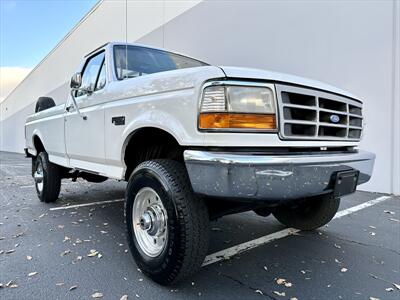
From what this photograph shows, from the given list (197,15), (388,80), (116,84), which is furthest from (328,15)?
(116,84)

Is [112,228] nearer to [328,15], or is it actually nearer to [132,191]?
[132,191]

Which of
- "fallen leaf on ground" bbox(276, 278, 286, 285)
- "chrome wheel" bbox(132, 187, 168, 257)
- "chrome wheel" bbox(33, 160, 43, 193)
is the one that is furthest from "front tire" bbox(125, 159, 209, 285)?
"chrome wheel" bbox(33, 160, 43, 193)

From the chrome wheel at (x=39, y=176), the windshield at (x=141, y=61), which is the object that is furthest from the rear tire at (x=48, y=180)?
the windshield at (x=141, y=61)

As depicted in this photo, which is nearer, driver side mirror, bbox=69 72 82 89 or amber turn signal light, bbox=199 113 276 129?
amber turn signal light, bbox=199 113 276 129

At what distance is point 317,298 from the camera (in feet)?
7.73

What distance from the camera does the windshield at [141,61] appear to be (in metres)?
3.52

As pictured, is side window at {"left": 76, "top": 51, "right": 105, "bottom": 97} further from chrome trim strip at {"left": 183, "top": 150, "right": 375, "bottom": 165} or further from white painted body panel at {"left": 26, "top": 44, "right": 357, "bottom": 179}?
chrome trim strip at {"left": 183, "top": 150, "right": 375, "bottom": 165}

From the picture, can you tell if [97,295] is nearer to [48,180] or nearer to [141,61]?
[141,61]

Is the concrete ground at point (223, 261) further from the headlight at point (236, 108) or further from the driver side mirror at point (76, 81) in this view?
the driver side mirror at point (76, 81)

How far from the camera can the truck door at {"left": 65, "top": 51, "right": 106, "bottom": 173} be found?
135 inches

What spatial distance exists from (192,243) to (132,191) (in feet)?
2.49

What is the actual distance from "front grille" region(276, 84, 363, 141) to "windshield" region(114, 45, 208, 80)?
1.81 meters

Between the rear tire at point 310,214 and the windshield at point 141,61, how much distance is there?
6.63ft

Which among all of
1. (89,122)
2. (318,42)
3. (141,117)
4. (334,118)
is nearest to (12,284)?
(141,117)
